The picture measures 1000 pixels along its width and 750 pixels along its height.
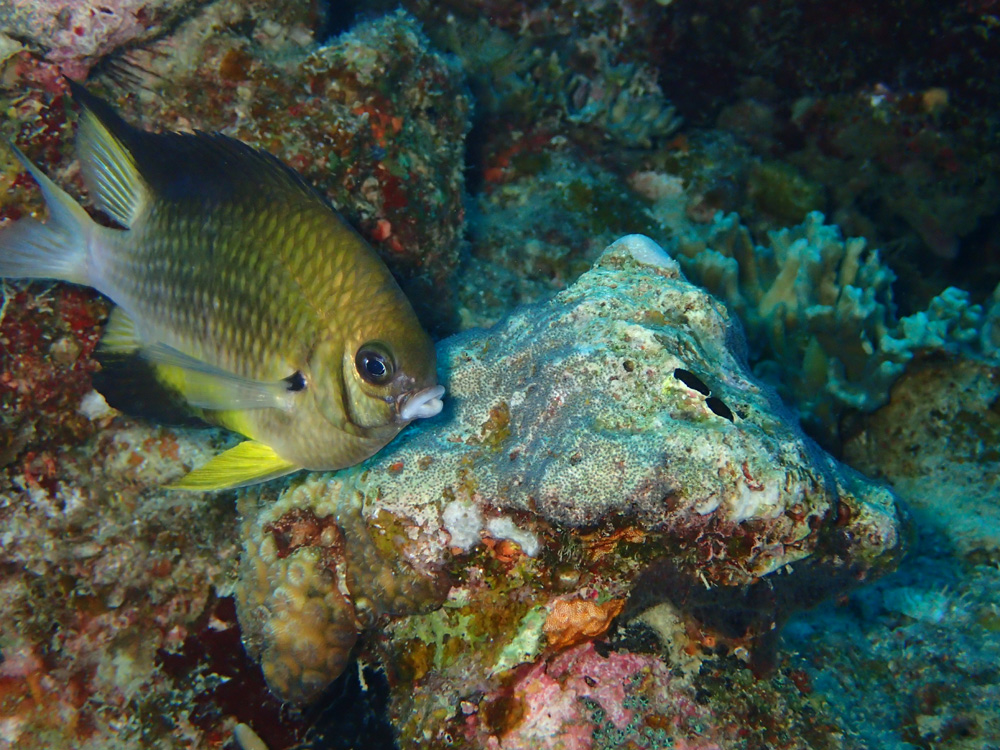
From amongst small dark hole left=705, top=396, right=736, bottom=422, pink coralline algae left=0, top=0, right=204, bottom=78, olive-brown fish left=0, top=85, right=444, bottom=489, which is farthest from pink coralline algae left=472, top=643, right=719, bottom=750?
pink coralline algae left=0, top=0, right=204, bottom=78

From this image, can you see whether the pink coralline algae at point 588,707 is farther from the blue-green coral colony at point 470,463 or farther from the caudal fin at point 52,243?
the caudal fin at point 52,243

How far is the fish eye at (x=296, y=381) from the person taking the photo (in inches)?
75.5

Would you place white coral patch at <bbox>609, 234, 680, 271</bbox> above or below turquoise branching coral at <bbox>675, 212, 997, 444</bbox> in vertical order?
above

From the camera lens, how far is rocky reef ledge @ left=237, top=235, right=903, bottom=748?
194 centimetres

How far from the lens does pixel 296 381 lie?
75.8 inches

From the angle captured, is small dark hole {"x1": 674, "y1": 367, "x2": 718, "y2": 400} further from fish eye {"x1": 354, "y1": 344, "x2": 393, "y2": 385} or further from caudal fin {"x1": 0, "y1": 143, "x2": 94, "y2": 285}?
caudal fin {"x1": 0, "y1": 143, "x2": 94, "y2": 285}

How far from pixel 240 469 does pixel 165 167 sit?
3.78 feet

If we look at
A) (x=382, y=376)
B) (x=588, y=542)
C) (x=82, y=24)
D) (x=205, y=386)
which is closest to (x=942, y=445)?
(x=588, y=542)

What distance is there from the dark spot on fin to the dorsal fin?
0.62 metres

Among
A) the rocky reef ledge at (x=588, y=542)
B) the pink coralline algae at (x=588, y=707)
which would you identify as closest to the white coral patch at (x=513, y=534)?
the rocky reef ledge at (x=588, y=542)

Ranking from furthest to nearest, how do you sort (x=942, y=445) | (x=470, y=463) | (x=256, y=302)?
1. (x=942, y=445)
2. (x=470, y=463)
3. (x=256, y=302)

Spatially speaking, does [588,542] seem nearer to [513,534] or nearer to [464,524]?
[513,534]

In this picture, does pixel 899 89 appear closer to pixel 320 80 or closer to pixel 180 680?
pixel 320 80

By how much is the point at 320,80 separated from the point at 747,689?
3.65 metres
